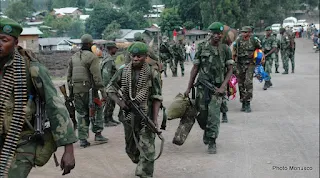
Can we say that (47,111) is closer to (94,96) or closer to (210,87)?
(210,87)

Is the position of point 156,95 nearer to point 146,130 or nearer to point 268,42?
point 146,130

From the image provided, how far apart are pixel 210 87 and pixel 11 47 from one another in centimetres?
481

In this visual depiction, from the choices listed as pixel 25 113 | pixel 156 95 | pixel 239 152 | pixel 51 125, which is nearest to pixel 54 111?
pixel 51 125

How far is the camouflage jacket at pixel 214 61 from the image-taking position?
→ 8648 millimetres

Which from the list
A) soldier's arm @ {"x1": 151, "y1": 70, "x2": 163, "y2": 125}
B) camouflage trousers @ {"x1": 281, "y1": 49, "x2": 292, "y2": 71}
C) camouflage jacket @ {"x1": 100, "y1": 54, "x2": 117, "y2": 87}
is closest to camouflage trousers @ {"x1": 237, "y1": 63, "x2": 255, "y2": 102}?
camouflage jacket @ {"x1": 100, "y1": 54, "x2": 117, "y2": 87}

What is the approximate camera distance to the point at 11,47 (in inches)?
164

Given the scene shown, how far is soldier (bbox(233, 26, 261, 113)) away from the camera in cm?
1259

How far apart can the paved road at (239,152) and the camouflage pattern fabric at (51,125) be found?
3.23m

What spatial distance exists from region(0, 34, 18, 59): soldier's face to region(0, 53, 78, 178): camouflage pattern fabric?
0.63ft

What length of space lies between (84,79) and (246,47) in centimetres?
475

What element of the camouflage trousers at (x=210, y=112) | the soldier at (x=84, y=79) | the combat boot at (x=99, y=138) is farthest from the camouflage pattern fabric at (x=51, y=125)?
the combat boot at (x=99, y=138)

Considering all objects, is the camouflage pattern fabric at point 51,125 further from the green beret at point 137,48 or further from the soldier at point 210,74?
the soldier at point 210,74

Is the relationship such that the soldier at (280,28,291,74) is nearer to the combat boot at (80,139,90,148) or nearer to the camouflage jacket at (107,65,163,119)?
the combat boot at (80,139,90,148)

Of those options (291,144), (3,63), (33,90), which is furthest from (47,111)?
(291,144)
